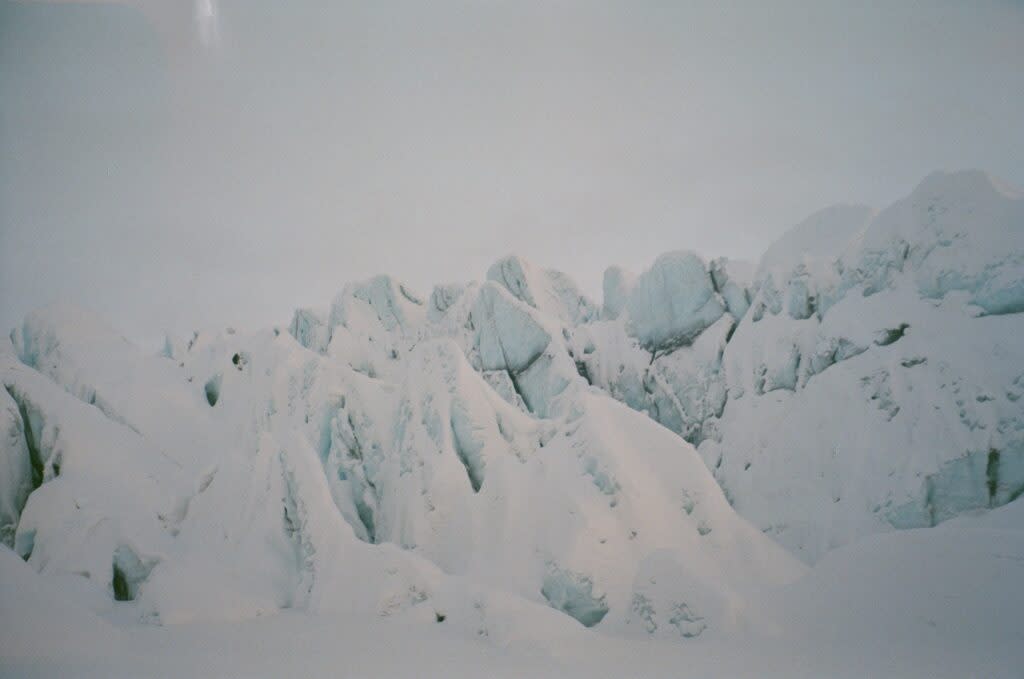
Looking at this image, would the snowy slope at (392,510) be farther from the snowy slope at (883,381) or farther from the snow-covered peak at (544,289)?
the snow-covered peak at (544,289)

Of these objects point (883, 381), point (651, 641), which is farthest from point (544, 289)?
point (651, 641)

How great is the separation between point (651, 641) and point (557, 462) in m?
5.16

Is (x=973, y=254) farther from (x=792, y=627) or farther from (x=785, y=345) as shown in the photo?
(x=792, y=627)

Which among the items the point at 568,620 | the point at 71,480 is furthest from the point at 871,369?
the point at 71,480

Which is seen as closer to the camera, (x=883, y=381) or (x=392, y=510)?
(x=392, y=510)

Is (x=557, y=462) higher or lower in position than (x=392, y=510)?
higher

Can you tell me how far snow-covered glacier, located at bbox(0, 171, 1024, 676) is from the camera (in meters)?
9.94

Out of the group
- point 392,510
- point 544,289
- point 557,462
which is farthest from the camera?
point 544,289

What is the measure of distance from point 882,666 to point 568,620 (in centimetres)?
442

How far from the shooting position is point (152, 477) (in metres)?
16.0

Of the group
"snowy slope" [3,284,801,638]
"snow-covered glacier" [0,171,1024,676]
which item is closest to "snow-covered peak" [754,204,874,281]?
"snow-covered glacier" [0,171,1024,676]

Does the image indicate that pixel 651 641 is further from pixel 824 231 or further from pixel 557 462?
pixel 824 231

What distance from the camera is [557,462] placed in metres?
13.0

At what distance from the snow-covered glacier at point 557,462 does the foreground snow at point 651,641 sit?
263mm
